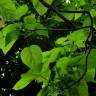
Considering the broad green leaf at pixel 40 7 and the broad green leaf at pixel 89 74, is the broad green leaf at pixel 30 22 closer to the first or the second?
the broad green leaf at pixel 40 7

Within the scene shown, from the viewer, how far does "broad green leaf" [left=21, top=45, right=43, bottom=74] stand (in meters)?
1.58

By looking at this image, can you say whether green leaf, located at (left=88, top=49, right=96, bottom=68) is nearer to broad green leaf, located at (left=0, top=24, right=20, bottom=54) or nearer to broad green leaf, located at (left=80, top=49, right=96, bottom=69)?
broad green leaf, located at (left=80, top=49, right=96, bottom=69)

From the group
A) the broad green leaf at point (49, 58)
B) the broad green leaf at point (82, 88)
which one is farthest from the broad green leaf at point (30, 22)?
the broad green leaf at point (82, 88)

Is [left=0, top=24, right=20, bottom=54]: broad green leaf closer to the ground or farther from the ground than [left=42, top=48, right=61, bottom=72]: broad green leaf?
farther from the ground

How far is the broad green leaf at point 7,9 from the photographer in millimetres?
1312

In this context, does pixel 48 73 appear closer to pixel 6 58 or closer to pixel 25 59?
pixel 25 59

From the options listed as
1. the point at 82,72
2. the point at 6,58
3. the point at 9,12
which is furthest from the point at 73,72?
the point at 6,58

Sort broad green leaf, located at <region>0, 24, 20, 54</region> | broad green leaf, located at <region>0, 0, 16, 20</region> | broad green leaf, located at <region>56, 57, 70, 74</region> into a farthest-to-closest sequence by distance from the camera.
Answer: broad green leaf, located at <region>56, 57, 70, 74</region> → broad green leaf, located at <region>0, 24, 20, 54</region> → broad green leaf, located at <region>0, 0, 16, 20</region>

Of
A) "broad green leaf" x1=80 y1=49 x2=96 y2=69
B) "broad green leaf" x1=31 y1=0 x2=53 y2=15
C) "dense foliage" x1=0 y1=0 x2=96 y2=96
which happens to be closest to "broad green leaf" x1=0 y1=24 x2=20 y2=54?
"dense foliage" x1=0 y1=0 x2=96 y2=96

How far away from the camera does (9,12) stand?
1321 mm

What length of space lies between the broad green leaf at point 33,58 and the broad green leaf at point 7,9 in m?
0.30

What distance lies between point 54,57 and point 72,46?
1.03ft

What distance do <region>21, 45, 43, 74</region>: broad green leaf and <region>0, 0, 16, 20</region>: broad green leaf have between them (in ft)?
0.97

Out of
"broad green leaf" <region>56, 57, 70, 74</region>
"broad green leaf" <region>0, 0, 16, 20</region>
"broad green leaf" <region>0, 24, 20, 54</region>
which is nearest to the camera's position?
"broad green leaf" <region>0, 0, 16, 20</region>
